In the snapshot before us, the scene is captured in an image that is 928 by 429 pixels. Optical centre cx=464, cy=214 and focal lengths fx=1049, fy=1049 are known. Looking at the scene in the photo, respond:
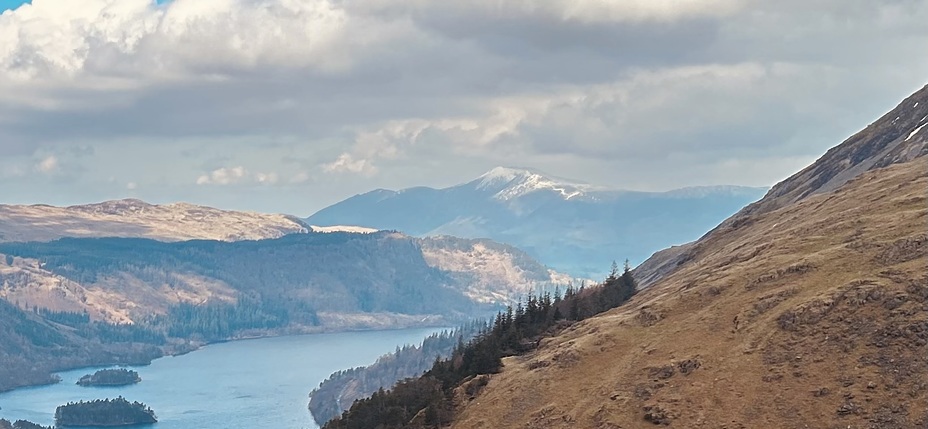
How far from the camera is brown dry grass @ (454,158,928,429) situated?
372 ft

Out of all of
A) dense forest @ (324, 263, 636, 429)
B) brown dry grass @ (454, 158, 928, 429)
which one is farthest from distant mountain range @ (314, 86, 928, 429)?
dense forest @ (324, 263, 636, 429)

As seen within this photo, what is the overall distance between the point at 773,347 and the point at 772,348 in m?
0.23

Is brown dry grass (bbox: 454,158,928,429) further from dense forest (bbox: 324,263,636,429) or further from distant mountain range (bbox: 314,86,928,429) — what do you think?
dense forest (bbox: 324,263,636,429)

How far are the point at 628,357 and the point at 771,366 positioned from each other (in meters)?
24.4

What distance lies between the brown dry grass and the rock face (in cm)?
22

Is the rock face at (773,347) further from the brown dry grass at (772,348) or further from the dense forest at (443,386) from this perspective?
the dense forest at (443,386)

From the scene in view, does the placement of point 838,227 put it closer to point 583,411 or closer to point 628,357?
point 628,357

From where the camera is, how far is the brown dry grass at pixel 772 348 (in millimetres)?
113500

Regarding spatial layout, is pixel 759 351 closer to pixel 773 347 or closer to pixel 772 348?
pixel 772 348

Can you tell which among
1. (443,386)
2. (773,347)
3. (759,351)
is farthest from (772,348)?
(443,386)

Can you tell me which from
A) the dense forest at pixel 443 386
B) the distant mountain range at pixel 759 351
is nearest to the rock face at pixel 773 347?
the distant mountain range at pixel 759 351

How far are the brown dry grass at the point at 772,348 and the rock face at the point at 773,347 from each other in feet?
0.73

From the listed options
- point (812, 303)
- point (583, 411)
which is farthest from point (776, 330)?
point (583, 411)

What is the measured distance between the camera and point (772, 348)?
12706 centimetres
